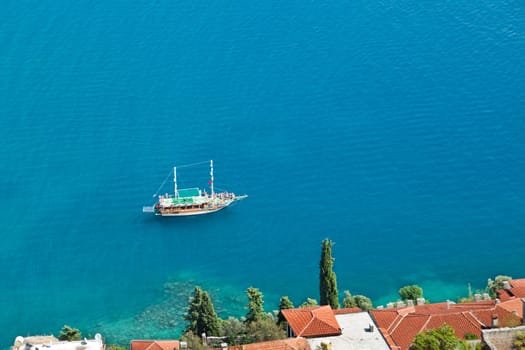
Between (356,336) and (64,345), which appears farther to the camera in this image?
→ (356,336)

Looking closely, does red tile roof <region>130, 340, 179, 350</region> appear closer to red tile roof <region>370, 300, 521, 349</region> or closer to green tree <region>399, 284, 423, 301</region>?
red tile roof <region>370, 300, 521, 349</region>

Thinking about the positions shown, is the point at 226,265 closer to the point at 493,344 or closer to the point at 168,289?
the point at 168,289

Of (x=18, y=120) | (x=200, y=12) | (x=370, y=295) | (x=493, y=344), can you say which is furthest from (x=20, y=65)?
(x=493, y=344)

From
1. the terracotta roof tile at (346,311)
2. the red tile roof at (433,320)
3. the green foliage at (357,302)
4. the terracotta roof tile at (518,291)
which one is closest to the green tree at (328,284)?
the green foliage at (357,302)

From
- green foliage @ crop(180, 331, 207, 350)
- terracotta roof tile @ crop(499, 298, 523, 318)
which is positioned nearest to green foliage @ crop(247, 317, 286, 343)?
green foliage @ crop(180, 331, 207, 350)

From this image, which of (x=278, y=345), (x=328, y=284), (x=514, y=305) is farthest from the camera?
(x=328, y=284)

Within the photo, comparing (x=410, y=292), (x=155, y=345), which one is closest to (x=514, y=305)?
(x=410, y=292)

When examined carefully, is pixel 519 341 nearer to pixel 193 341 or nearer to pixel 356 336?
pixel 356 336
